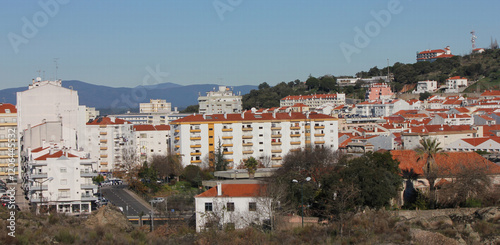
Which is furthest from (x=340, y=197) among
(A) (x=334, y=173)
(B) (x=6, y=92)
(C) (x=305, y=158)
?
(B) (x=6, y=92)

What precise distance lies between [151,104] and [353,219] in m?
91.7

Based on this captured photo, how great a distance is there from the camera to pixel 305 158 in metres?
35.9

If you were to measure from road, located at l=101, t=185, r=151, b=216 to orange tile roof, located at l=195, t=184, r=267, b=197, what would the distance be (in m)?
6.30

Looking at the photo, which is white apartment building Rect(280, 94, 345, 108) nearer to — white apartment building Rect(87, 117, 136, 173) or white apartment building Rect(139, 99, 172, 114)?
white apartment building Rect(139, 99, 172, 114)

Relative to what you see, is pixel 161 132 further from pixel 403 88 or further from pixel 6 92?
pixel 403 88

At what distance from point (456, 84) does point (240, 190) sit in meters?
88.3

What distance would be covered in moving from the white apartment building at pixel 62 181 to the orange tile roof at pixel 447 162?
52.5 feet

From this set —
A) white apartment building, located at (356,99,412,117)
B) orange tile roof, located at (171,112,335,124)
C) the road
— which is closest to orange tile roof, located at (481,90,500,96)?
white apartment building, located at (356,99,412,117)

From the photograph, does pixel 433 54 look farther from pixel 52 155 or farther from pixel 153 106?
pixel 52 155

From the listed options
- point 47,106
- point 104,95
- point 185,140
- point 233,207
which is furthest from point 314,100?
point 233,207

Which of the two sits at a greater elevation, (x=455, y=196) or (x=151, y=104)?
(x=151, y=104)

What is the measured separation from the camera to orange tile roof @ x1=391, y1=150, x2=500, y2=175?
95.9ft

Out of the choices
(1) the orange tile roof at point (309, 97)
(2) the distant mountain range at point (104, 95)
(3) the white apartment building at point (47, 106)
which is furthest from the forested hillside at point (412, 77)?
(3) the white apartment building at point (47, 106)

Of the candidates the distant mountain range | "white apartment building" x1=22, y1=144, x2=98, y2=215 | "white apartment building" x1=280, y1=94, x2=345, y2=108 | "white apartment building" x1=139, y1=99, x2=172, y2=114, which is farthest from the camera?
"white apartment building" x1=139, y1=99, x2=172, y2=114
